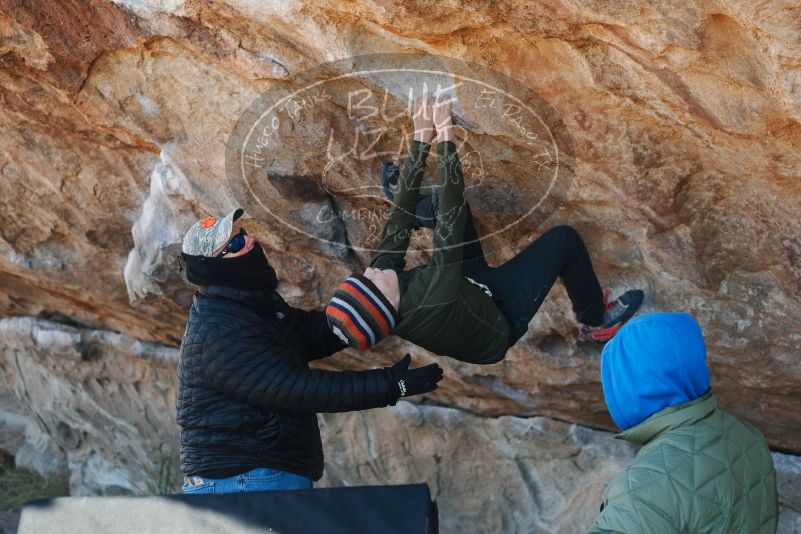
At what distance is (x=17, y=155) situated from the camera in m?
4.02

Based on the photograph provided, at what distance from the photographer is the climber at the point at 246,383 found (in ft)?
8.48

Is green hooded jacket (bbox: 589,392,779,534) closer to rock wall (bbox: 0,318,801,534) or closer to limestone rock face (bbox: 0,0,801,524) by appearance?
limestone rock face (bbox: 0,0,801,524)

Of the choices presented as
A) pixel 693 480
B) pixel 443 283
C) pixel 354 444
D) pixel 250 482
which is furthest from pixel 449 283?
pixel 354 444

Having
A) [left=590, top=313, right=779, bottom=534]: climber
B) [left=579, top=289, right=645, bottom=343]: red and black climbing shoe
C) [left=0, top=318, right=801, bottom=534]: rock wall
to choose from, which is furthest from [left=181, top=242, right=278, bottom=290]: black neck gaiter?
[left=0, top=318, right=801, bottom=534]: rock wall

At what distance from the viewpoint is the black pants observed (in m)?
3.05

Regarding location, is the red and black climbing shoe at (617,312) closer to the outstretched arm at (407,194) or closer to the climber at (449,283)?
the climber at (449,283)

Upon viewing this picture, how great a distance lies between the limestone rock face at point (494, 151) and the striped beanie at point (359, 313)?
2.06ft

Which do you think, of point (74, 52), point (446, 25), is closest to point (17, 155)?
point (74, 52)

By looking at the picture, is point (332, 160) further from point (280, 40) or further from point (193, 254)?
point (193, 254)

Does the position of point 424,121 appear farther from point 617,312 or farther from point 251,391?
point 617,312

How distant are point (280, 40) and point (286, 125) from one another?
337 mm

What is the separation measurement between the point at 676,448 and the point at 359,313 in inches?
42.4

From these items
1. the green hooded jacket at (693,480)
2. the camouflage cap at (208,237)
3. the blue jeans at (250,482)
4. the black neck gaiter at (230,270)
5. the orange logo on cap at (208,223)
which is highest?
the orange logo on cap at (208,223)

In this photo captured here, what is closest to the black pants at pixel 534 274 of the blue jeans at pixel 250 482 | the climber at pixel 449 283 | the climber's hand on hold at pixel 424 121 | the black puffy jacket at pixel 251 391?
the climber at pixel 449 283
